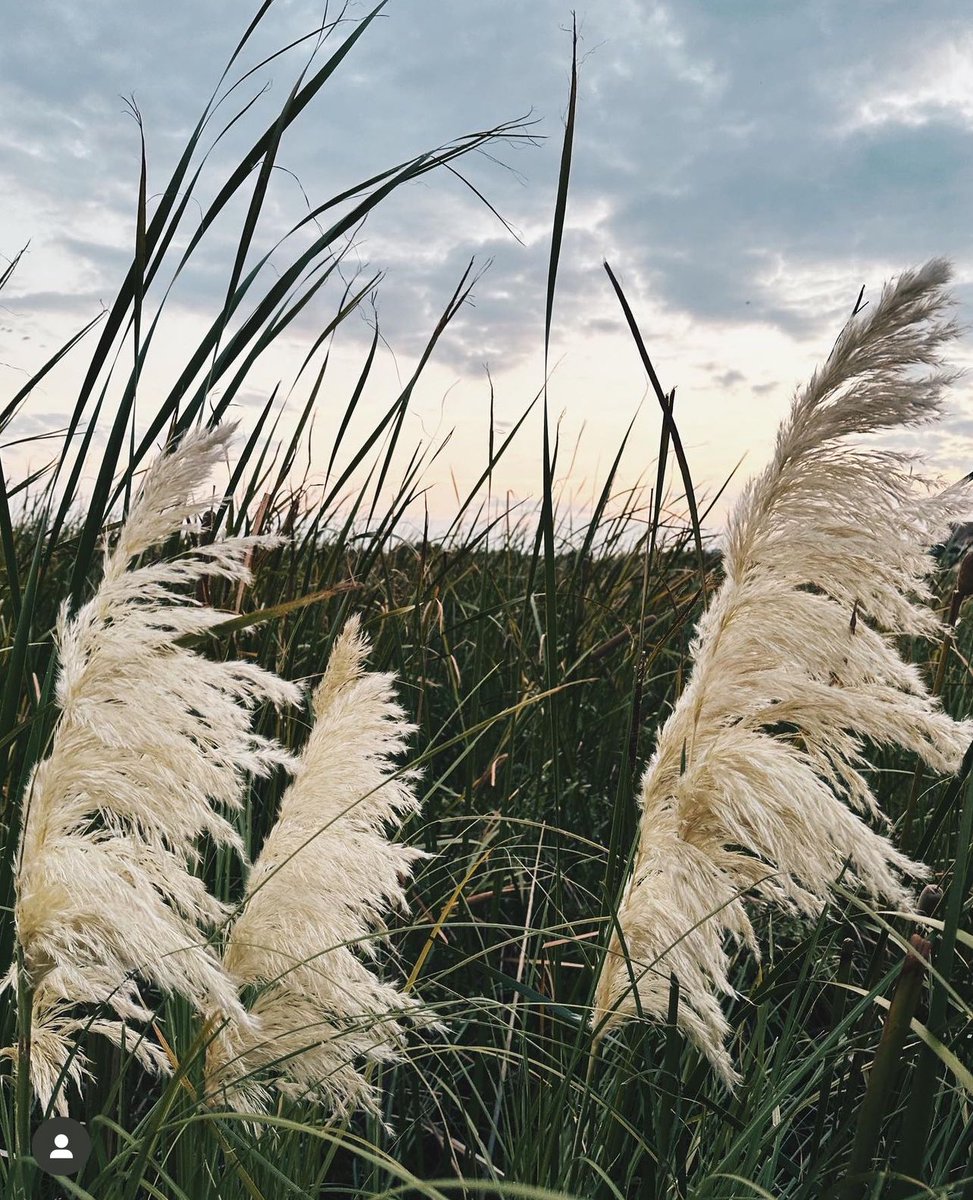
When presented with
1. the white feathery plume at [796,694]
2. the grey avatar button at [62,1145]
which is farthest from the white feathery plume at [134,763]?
the white feathery plume at [796,694]

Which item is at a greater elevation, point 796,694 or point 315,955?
point 796,694

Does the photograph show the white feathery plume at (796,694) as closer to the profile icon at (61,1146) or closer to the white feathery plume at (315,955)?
the white feathery plume at (315,955)

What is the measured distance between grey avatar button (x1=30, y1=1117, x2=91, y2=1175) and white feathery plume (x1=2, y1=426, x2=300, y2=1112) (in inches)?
4.6

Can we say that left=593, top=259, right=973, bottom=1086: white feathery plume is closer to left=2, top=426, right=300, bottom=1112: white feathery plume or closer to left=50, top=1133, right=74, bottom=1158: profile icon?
left=2, top=426, right=300, bottom=1112: white feathery plume

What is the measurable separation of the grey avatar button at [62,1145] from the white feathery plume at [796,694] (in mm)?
742

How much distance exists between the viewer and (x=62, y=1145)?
139cm

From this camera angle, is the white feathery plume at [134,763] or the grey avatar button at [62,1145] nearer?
the white feathery plume at [134,763]

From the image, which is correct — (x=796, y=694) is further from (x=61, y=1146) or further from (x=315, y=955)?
(x=61, y=1146)

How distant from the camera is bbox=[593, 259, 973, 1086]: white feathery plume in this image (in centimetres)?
134

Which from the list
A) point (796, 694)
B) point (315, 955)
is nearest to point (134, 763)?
point (315, 955)

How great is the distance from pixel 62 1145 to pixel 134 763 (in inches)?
23.1

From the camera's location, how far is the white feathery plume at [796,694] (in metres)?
1.34

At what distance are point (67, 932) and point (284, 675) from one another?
1616mm

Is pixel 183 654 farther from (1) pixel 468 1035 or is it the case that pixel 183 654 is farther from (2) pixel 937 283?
(1) pixel 468 1035
